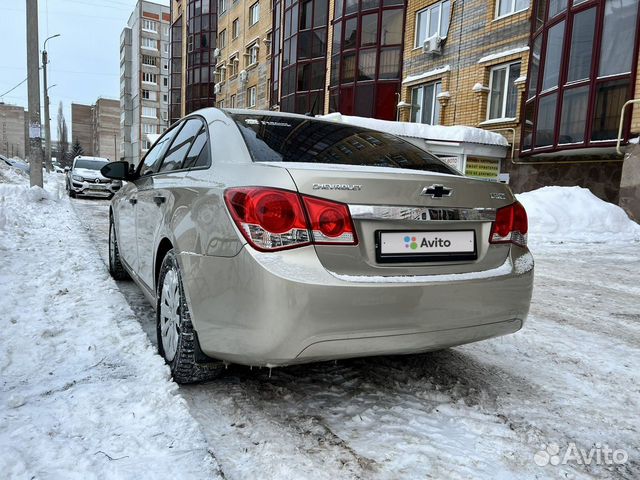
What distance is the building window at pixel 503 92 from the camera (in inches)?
550

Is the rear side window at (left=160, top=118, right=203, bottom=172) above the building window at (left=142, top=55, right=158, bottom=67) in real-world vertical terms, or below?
below

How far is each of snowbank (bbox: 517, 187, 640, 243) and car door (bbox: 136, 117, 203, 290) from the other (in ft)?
25.5

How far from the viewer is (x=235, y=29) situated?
113ft

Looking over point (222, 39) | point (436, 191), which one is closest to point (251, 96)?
point (222, 39)

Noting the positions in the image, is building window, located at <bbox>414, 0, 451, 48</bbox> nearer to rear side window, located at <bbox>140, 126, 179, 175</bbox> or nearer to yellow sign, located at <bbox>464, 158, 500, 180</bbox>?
yellow sign, located at <bbox>464, 158, 500, 180</bbox>

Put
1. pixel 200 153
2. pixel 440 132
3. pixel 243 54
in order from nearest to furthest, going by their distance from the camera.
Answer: pixel 200 153
pixel 440 132
pixel 243 54

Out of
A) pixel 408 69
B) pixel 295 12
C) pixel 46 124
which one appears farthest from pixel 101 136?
pixel 408 69

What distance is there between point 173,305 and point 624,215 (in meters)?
10.5

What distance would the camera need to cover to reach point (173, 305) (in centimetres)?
251

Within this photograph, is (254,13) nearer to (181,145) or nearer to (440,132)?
(440,132)

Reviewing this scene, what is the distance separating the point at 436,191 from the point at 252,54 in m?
32.1

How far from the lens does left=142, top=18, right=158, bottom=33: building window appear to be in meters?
65.6

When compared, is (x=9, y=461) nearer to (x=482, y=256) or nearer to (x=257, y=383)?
(x=257, y=383)

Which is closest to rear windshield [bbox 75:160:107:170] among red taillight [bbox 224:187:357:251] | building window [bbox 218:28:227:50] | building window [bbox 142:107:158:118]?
red taillight [bbox 224:187:357:251]
